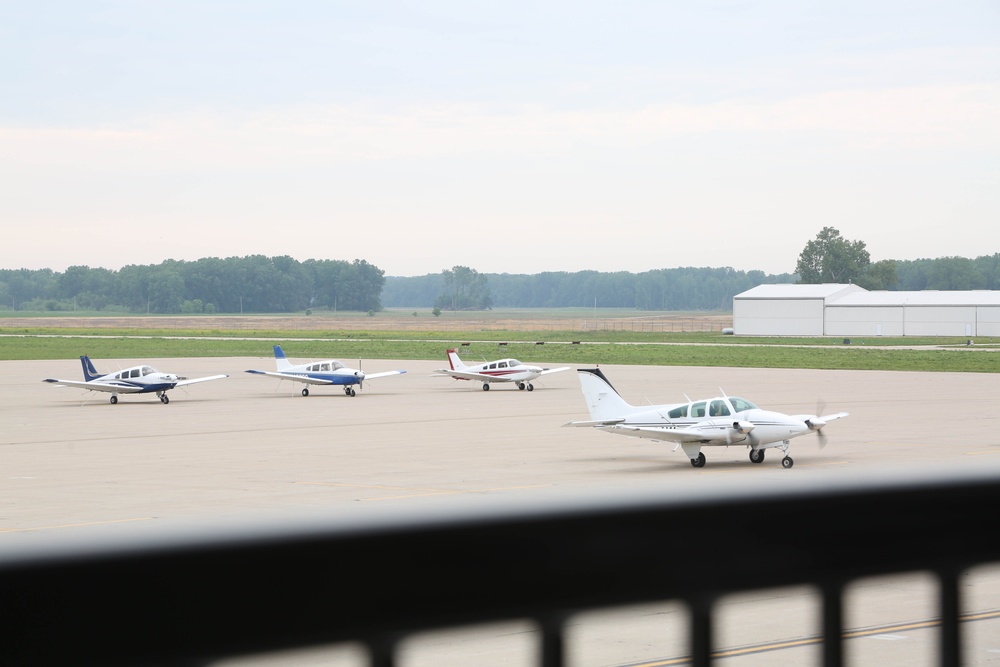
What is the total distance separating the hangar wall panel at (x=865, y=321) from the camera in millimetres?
128250

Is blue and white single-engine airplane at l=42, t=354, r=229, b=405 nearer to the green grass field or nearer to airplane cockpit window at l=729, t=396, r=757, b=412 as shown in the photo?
airplane cockpit window at l=729, t=396, r=757, b=412

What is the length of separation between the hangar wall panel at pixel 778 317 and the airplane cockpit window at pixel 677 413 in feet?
354

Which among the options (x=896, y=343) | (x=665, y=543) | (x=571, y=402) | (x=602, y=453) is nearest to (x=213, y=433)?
(x=602, y=453)

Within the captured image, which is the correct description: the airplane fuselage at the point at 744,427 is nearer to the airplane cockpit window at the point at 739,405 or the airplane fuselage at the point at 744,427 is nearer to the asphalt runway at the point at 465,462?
the airplane cockpit window at the point at 739,405

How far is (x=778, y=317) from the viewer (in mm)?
134125

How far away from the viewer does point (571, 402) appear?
50.3 metres

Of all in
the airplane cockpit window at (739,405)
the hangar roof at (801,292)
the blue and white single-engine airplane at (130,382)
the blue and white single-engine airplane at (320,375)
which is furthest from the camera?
the hangar roof at (801,292)

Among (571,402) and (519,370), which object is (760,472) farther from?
(519,370)

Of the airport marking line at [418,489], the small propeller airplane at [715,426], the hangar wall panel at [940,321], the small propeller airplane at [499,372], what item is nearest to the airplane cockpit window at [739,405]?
the small propeller airplane at [715,426]

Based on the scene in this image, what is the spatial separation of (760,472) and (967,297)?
358 feet

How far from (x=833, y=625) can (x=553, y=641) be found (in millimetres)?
568

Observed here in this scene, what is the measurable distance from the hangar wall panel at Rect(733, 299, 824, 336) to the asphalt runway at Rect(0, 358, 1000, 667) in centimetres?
6727

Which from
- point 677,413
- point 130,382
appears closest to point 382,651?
point 677,413

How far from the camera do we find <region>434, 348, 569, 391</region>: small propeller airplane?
5716cm
